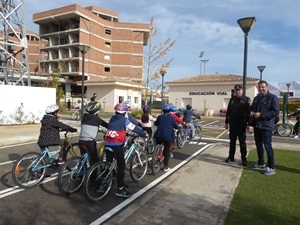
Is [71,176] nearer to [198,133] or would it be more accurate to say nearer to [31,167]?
[31,167]

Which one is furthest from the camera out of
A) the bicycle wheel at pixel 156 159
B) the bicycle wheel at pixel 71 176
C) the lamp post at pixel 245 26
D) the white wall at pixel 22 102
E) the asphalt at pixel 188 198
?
the white wall at pixel 22 102

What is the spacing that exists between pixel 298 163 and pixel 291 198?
3.16 meters

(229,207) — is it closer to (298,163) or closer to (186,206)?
(186,206)

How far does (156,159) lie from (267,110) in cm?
286

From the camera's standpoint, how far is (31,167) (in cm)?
516

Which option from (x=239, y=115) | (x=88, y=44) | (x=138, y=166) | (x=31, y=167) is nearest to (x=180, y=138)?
(x=239, y=115)

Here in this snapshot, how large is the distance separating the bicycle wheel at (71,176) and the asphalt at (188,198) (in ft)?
3.56

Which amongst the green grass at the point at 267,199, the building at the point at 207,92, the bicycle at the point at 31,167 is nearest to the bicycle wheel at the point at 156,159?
the green grass at the point at 267,199

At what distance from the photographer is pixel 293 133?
566 inches

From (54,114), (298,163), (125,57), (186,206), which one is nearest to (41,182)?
(54,114)

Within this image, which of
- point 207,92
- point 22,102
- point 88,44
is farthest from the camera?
point 88,44

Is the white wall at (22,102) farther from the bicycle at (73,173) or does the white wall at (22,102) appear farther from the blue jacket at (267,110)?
the blue jacket at (267,110)

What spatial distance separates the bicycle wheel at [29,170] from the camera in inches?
199

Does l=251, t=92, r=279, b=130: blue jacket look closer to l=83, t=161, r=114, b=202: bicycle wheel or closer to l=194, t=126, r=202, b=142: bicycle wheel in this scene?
l=83, t=161, r=114, b=202: bicycle wheel
